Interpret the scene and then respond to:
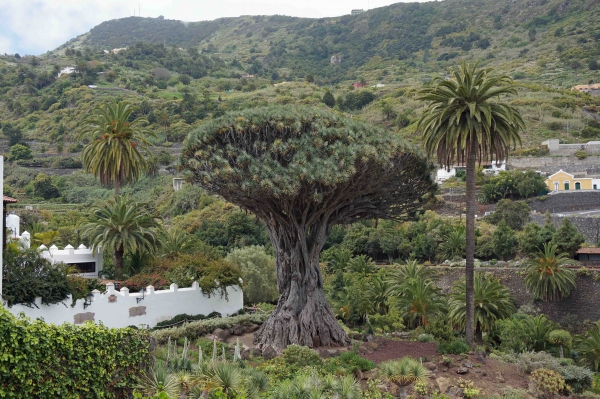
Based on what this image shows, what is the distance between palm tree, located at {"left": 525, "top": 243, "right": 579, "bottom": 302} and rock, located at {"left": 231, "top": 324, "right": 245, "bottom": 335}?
19745 mm

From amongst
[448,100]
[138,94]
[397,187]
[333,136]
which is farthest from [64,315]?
[138,94]

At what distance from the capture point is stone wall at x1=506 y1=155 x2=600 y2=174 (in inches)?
2771

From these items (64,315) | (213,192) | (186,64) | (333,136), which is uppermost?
(186,64)

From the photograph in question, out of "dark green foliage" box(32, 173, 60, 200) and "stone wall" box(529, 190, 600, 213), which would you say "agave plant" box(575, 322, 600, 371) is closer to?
"stone wall" box(529, 190, 600, 213)

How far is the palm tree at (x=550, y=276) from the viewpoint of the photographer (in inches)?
1494

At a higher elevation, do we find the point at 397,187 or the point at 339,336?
the point at 397,187

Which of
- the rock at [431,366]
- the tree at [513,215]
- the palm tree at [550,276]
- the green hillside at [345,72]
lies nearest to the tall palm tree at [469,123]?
the rock at [431,366]

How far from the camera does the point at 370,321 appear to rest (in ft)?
107

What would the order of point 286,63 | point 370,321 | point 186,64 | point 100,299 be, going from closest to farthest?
point 100,299, point 370,321, point 186,64, point 286,63

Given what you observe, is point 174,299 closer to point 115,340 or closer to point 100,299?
point 100,299

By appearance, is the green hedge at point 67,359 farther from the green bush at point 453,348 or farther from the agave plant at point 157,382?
the green bush at point 453,348

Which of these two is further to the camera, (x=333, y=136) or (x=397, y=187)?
(x=397, y=187)

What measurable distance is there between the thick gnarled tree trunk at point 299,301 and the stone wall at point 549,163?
51019 millimetres

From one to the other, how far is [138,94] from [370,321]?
281 feet
